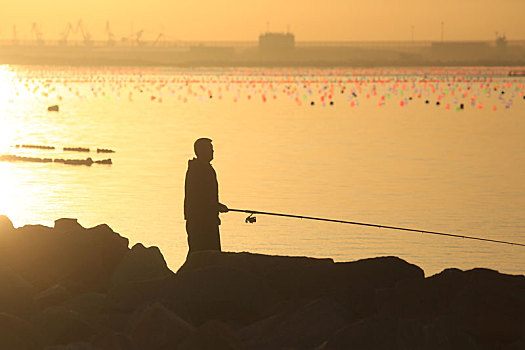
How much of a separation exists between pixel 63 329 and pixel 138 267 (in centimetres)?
291

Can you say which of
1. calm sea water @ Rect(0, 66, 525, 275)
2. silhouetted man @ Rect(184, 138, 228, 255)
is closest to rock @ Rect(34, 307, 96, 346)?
silhouetted man @ Rect(184, 138, 228, 255)

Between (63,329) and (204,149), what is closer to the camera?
(63,329)

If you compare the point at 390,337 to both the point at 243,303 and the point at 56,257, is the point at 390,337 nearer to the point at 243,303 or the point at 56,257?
the point at 243,303

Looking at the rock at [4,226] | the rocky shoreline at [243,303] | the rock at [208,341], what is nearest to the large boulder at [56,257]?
the rocky shoreline at [243,303]

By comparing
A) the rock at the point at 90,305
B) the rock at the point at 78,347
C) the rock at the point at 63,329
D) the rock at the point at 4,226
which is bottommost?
the rock at the point at 90,305

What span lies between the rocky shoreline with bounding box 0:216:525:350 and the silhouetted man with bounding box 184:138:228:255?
2.74 feet

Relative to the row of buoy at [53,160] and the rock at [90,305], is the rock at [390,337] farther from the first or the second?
the row of buoy at [53,160]

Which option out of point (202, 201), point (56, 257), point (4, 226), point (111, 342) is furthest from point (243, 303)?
point (4, 226)

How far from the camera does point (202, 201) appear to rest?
48.0 feet

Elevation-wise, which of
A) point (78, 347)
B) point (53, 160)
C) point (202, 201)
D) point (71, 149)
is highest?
point (202, 201)

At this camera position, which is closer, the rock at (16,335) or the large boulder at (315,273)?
the rock at (16,335)

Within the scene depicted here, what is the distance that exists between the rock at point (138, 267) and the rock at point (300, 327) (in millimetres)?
3525

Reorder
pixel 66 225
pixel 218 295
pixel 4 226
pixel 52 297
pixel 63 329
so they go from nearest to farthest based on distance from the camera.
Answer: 1. pixel 63 329
2. pixel 218 295
3. pixel 52 297
4. pixel 4 226
5. pixel 66 225

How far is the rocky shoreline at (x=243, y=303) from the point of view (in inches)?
444
